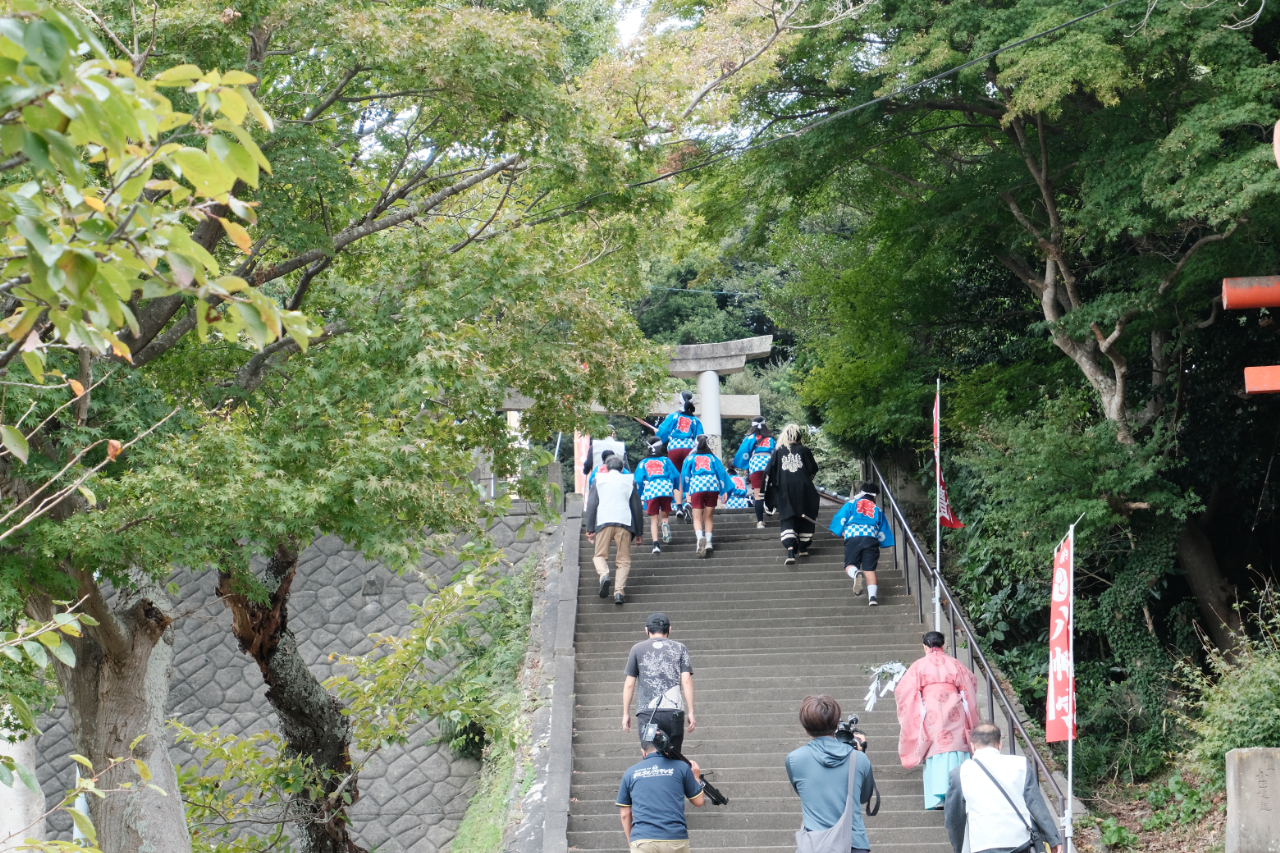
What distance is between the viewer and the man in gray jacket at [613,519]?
12609 millimetres

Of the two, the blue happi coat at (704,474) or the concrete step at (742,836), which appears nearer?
the concrete step at (742,836)

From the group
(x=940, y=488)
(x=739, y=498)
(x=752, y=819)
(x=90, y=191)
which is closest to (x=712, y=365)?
(x=739, y=498)

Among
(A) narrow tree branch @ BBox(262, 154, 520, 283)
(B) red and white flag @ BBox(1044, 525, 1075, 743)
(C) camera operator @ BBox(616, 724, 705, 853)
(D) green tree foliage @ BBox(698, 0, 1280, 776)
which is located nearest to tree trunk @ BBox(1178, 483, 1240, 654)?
(D) green tree foliage @ BBox(698, 0, 1280, 776)

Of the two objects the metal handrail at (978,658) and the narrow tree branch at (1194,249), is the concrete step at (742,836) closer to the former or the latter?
the metal handrail at (978,658)

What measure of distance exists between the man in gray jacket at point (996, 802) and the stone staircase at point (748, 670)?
8.38 ft

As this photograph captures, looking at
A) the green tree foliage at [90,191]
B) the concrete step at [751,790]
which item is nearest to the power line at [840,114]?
the concrete step at [751,790]

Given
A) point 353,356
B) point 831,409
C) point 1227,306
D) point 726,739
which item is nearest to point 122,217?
point 353,356

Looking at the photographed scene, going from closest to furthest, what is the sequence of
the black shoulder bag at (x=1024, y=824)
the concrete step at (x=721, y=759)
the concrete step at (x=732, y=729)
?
1. the black shoulder bag at (x=1024, y=824)
2. the concrete step at (x=721, y=759)
3. the concrete step at (x=732, y=729)

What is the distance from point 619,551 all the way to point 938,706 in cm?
513

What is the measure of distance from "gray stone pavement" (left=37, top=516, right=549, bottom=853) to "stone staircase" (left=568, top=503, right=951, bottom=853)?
2.42 metres

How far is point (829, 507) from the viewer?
16750mm

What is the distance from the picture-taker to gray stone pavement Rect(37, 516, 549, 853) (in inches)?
584

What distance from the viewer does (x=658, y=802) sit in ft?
20.1

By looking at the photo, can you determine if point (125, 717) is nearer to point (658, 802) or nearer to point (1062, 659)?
point (658, 802)
